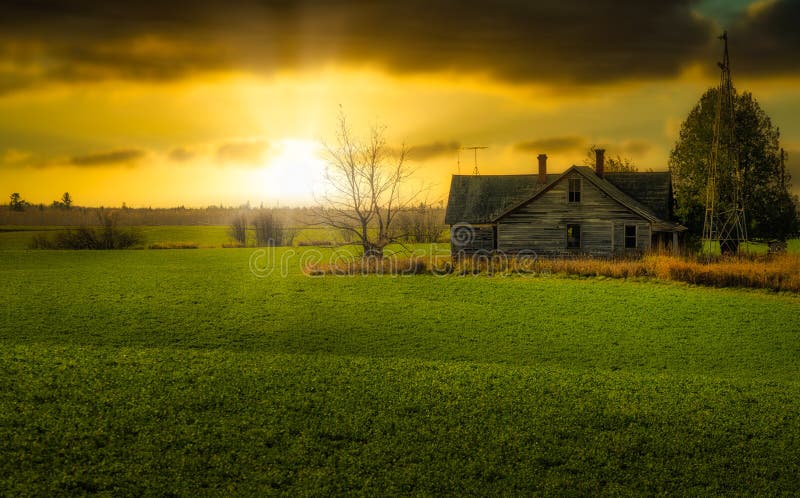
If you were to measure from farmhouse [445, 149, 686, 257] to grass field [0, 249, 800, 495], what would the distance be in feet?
58.5

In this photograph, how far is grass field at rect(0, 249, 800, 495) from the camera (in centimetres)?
812

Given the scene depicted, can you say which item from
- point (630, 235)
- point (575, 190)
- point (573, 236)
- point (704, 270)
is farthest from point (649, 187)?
point (704, 270)

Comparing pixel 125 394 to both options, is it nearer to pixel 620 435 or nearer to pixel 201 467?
pixel 201 467

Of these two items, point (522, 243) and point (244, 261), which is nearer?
point (522, 243)

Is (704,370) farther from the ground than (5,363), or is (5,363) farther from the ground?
(5,363)

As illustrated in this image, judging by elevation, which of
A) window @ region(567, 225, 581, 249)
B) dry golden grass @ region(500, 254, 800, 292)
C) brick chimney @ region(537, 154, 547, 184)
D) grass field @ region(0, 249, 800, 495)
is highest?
brick chimney @ region(537, 154, 547, 184)

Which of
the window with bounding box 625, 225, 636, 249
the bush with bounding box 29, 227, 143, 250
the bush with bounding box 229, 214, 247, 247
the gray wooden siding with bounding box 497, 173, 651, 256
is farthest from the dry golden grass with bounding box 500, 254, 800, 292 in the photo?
the bush with bounding box 229, 214, 247, 247

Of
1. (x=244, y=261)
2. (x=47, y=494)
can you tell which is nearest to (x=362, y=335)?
(x=47, y=494)

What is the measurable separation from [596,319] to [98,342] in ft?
51.3

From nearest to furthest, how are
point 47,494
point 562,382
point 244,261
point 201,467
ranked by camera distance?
point 47,494
point 201,467
point 562,382
point 244,261

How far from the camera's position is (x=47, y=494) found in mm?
7414

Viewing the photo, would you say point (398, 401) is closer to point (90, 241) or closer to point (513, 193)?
point (513, 193)

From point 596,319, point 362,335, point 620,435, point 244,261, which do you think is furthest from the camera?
point 244,261

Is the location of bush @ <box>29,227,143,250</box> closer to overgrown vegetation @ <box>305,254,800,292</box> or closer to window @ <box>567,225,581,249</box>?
overgrown vegetation @ <box>305,254,800,292</box>
